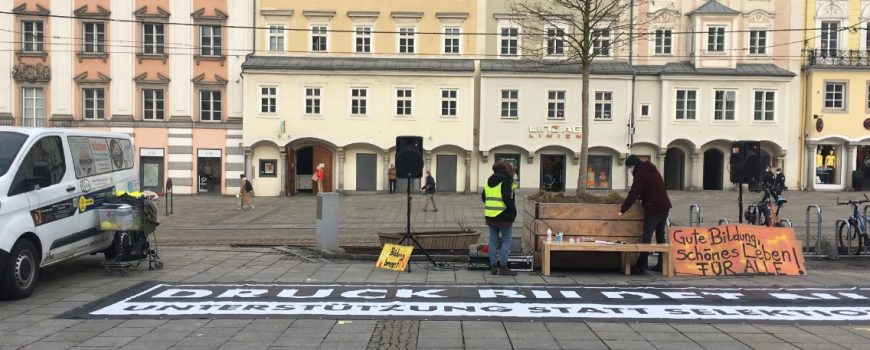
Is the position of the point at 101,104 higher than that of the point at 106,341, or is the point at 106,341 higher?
the point at 101,104

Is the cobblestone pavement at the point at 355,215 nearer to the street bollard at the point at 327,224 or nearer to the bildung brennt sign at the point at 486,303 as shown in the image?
the street bollard at the point at 327,224

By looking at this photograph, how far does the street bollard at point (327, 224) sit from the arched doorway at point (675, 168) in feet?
89.6

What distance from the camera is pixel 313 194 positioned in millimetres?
35312

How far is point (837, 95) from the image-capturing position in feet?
115

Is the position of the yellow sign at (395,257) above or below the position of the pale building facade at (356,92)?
below

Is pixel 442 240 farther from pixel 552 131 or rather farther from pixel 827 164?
pixel 827 164

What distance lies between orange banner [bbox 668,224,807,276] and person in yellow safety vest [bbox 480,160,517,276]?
2.64 m

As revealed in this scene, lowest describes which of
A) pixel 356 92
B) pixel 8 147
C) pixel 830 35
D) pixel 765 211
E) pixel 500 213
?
pixel 765 211

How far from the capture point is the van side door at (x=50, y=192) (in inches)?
334

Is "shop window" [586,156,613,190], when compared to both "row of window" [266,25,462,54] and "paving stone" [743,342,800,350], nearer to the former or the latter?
"row of window" [266,25,462,54]

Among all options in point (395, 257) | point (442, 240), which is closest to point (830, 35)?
point (442, 240)

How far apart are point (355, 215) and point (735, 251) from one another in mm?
15116

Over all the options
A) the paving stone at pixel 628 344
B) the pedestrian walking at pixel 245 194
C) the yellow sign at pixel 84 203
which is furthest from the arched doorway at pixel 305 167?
the paving stone at pixel 628 344

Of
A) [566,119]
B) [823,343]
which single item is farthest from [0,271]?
[566,119]
